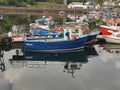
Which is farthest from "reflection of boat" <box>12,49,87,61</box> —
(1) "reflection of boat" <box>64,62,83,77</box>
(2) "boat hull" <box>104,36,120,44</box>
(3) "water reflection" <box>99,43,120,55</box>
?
(2) "boat hull" <box>104,36,120,44</box>

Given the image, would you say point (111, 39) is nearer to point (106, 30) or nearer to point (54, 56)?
point (106, 30)

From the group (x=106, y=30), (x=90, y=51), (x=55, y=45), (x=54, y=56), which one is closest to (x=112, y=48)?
(x=90, y=51)

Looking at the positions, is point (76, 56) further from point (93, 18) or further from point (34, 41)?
point (93, 18)

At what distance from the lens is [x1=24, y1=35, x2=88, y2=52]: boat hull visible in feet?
114

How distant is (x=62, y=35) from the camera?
120ft

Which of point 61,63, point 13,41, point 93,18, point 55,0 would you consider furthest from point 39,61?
point 55,0

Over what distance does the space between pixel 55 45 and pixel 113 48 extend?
24.1ft

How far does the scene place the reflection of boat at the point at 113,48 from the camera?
120 ft

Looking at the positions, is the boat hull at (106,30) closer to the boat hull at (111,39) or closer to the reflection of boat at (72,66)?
the boat hull at (111,39)

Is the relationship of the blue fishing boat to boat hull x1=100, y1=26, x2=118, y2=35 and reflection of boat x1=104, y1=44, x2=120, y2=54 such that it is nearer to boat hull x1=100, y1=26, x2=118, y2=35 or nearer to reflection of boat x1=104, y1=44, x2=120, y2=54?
reflection of boat x1=104, y1=44, x2=120, y2=54

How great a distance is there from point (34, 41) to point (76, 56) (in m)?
4.69

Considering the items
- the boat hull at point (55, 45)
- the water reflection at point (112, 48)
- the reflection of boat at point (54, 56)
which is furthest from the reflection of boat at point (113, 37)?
the boat hull at point (55, 45)

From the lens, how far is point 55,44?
3472 centimetres

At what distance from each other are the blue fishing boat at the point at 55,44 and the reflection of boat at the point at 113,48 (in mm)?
3561
